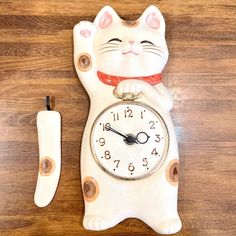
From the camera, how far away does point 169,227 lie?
1109 millimetres

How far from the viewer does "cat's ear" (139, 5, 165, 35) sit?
1234 millimetres

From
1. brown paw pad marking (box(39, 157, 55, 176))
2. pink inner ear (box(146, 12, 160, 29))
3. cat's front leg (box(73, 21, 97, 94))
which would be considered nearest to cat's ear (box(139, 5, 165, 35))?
pink inner ear (box(146, 12, 160, 29))

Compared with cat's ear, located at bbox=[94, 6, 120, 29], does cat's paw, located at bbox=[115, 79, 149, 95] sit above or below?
below

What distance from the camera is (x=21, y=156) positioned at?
4.00 ft

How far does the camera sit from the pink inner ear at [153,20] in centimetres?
124

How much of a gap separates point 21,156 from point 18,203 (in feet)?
0.47

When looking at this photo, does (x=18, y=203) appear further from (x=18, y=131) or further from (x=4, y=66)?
(x=4, y=66)

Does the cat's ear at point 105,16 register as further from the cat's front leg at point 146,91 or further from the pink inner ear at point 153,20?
the cat's front leg at point 146,91

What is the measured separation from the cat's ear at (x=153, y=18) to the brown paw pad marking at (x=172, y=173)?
1.37 ft

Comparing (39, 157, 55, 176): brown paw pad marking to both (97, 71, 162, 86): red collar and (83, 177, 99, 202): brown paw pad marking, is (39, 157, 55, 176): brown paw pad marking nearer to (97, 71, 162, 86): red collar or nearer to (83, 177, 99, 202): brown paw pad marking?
(83, 177, 99, 202): brown paw pad marking

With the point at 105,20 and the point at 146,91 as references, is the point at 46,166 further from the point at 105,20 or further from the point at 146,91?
the point at 105,20

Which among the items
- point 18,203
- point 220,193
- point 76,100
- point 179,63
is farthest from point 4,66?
point 220,193

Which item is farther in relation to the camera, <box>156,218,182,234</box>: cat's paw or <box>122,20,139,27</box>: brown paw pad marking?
<box>122,20,139,27</box>: brown paw pad marking

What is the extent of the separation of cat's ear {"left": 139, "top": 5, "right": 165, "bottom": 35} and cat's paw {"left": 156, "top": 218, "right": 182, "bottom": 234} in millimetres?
582
